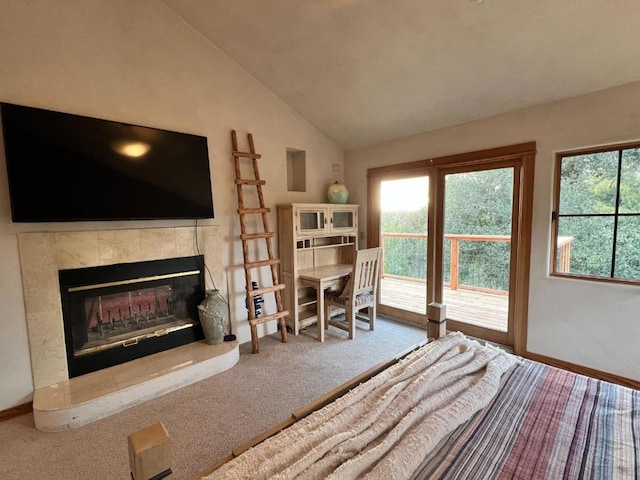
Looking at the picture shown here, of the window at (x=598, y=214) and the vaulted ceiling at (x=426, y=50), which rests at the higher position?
the vaulted ceiling at (x=426, y=50)

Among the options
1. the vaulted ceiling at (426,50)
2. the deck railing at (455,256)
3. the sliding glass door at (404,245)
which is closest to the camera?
the vaulted ceiling at (426,50)

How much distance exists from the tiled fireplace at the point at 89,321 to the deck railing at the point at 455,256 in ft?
7.69

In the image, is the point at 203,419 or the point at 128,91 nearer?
the point at 203,419

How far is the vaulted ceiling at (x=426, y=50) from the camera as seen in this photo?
2.01m

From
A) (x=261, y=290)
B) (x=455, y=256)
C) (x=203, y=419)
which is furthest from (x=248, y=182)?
(x=455, y=256)

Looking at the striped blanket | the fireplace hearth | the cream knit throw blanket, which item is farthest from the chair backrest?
the striped blanket

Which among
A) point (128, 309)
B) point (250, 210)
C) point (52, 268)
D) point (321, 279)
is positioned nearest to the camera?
point (52, 268)

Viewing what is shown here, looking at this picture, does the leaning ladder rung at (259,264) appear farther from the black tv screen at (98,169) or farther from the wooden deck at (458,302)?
the wooden deck at (458,302)

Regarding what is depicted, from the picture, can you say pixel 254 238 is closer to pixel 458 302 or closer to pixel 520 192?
pixel 458 302

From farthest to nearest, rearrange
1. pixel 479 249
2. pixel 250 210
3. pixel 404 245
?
pixel 404 245, pixel 479 249, pixel 250 210

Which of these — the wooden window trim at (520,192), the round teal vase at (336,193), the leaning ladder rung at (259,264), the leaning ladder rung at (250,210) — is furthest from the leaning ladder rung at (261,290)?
the wooden window trim at (520,192)

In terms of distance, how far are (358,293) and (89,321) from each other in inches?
98.6

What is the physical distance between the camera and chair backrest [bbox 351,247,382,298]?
3238 millimetres

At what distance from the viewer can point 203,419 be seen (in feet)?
6.83
